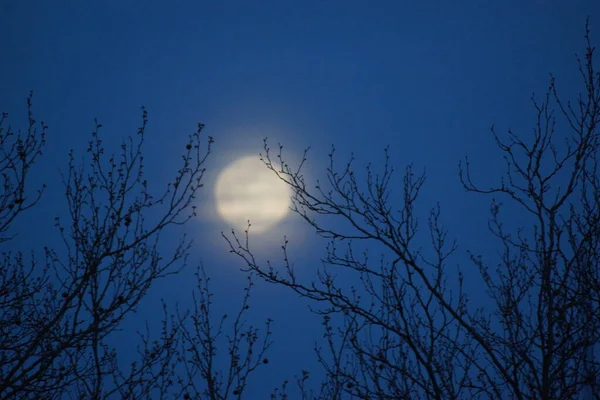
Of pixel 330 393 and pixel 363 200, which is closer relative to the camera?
pixel 363 200

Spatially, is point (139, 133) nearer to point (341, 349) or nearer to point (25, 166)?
point (25, 166)

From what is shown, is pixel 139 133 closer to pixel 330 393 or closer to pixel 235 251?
pixel 235 251

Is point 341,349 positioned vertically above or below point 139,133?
below

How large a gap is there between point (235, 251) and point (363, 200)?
136cm

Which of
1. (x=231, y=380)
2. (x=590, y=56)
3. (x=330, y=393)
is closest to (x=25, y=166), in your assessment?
(x=231, y=380)

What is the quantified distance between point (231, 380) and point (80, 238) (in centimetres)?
343

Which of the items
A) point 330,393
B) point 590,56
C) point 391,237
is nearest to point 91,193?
point 391,237

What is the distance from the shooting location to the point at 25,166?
467 cm

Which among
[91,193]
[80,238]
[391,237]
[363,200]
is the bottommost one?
[391,237]

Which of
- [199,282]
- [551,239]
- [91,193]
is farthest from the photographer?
[199,282]

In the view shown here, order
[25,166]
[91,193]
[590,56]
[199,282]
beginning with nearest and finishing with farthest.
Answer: [590,56], [25,166], [91,193], [199,282]

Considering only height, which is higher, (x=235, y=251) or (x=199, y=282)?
(x=199, y=282)

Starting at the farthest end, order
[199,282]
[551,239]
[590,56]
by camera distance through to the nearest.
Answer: [199,282], [590,56], [551,239]

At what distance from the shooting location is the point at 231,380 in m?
7.16
